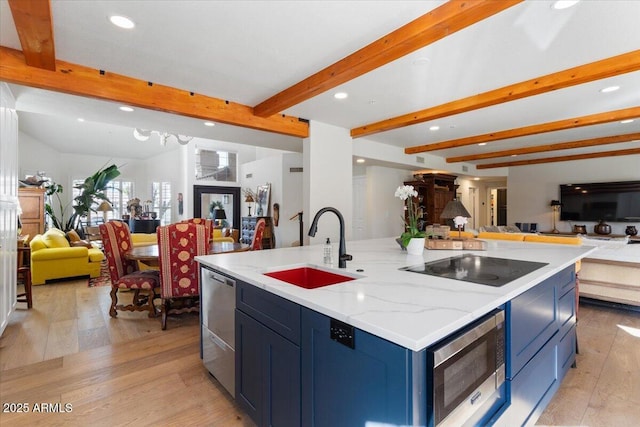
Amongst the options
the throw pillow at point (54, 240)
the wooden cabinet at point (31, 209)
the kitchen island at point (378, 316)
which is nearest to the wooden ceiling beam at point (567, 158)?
the kitchen island at point (378, 316)

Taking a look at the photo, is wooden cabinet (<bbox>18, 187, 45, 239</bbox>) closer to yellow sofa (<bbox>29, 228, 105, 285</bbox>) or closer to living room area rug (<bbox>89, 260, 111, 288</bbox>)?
yellow sofa (<bbox>29, 228, 105, 285</bbox>)

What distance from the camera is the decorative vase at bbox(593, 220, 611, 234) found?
709cm

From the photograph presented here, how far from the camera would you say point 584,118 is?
4352 mm

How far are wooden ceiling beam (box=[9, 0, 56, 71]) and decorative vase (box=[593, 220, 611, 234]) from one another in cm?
986

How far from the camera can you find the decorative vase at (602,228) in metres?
7.09

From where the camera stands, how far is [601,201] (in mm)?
7262

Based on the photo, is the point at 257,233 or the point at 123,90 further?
the point at 257,233

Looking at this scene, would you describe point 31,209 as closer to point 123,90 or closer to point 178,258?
point 123,90

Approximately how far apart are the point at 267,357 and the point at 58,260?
17.3 feet

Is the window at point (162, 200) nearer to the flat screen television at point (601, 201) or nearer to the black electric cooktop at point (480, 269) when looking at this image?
the black electric cooktop at point (480, 269)

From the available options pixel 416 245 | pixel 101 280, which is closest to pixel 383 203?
pixel 416 245

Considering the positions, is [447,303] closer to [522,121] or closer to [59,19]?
[59,19]

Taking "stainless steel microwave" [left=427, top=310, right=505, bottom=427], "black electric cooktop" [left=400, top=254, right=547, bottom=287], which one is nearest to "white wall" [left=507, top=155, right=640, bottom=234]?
"black electric cooktop" [left=400, top=254, right=547, bottom=287]

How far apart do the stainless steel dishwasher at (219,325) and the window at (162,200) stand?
29.0 feet
